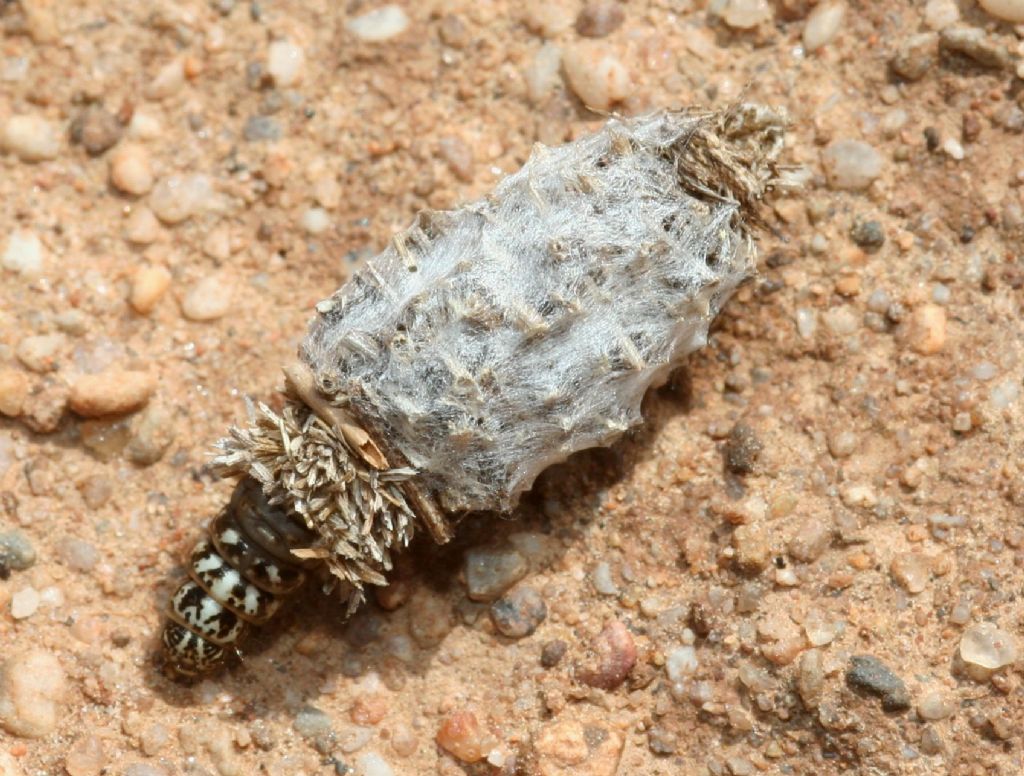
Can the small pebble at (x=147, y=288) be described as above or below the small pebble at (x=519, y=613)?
above

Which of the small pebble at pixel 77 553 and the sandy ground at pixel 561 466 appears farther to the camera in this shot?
the small pebble at pixel 77 553

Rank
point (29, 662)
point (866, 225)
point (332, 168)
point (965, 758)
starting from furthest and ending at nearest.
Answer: point (332, 168), point (866, 225), point (29, 662), point (965, 758)

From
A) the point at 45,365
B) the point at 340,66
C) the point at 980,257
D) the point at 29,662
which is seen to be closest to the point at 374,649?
the point at 29,662

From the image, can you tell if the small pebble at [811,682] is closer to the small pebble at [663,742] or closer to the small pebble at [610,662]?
the small pebble at [663,742]

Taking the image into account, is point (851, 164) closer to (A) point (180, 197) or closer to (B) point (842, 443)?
(B) point (842, 443)

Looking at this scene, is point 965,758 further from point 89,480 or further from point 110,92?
point 110,92

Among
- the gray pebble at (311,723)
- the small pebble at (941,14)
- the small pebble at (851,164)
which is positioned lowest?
the gray pebble at (311,723)

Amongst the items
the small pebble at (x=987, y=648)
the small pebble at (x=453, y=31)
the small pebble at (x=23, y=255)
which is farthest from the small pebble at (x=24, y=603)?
the small pebble at (x=987, y=648)

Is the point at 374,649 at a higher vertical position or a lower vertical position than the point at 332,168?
lower
